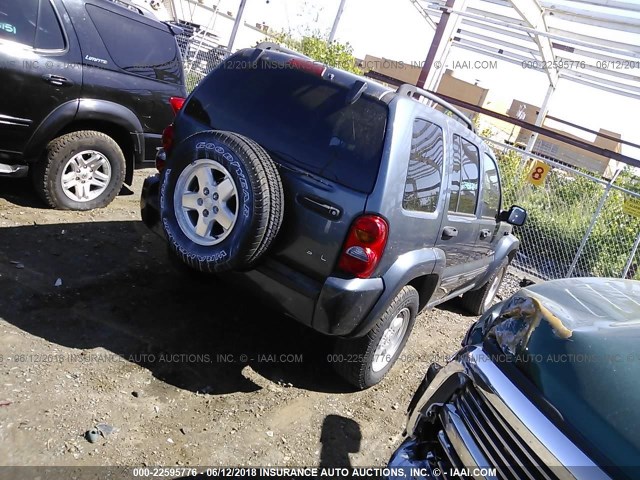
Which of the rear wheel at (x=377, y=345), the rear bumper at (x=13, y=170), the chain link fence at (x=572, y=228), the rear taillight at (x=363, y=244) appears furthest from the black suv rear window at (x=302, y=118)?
the chain link fence at (x=572, y=228)

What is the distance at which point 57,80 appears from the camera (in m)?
4.41

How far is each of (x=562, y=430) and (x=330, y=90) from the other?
228 cm

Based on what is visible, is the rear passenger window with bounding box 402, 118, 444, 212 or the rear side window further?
the rear side window

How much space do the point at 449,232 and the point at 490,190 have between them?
1169mm

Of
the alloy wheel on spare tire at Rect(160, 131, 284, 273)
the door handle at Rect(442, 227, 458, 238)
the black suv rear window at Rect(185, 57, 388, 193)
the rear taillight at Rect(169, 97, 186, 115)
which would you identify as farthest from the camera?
the rear taillight at Rect(169, 97, 186, 115)

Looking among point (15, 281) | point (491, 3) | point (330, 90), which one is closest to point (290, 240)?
point (330, 90)

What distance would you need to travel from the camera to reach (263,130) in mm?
3219

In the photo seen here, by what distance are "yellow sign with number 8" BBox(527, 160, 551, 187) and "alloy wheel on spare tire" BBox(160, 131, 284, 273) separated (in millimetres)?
6892

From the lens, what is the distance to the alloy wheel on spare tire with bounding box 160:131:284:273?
2.86 metres

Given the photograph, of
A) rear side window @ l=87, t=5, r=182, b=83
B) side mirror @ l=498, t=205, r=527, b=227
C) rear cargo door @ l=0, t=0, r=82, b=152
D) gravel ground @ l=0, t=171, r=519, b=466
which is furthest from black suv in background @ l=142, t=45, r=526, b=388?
rear side window @ l=87, t=5, r=182, b=83

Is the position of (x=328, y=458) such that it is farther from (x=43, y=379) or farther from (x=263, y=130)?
(x=263, y=130)

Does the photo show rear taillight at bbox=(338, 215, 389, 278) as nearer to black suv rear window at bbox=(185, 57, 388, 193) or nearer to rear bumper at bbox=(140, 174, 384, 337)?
rear bumper at bbox=(140, 174, 384, 337)

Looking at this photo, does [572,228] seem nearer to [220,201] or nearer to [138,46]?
[138,46]

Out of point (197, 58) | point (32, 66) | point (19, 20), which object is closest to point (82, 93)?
point (32, 66)
